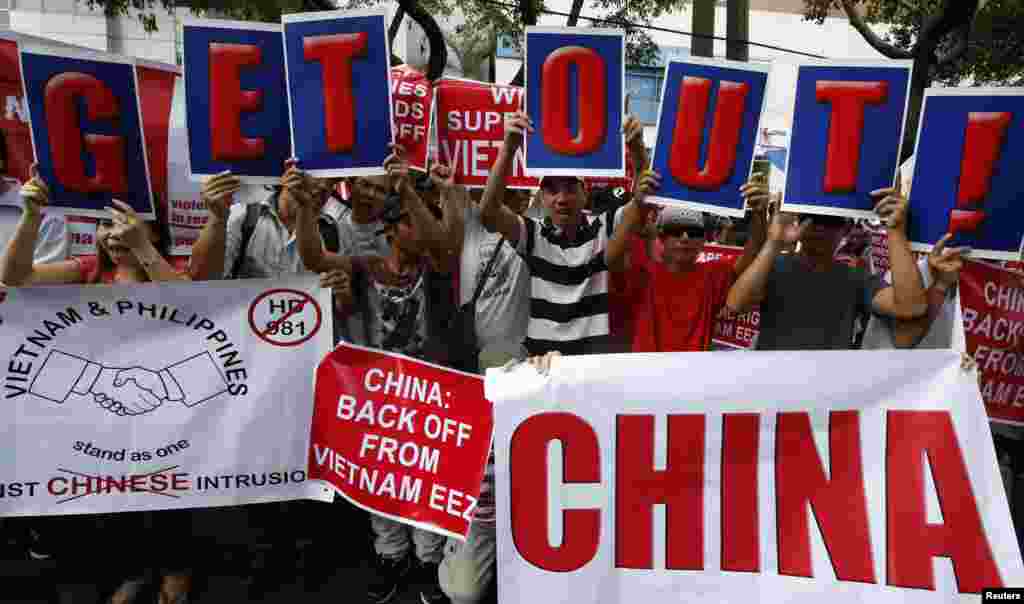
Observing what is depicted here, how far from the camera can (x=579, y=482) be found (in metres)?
3.04

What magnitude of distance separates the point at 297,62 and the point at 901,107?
2.22 meters

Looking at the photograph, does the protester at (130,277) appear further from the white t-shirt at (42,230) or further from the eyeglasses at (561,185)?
the eyeglasses at (561,185)

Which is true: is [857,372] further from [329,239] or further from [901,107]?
[329,239]

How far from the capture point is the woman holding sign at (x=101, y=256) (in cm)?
336

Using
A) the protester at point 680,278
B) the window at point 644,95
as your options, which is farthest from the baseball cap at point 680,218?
the window at point 644,95

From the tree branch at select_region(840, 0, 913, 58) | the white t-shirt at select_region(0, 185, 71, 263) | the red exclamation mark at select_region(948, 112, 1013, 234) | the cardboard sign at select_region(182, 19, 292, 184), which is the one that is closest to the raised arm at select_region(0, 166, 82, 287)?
the cardboard sign at select_region(182, 19, 292, 184)

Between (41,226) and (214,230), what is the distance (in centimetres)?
130

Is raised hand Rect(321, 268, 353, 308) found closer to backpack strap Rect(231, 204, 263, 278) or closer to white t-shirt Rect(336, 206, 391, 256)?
white t-shirt Rect(336, 206, 391, 256)

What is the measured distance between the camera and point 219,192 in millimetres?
3500

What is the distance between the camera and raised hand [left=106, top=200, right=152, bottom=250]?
346 centimetres

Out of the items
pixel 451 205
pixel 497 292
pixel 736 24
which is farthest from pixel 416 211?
pixel 736 24

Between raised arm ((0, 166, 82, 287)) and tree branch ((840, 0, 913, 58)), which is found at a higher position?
tree branch ((840, 0, 913, 58))

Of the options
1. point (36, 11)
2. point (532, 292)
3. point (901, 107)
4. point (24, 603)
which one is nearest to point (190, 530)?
point (24, 603)

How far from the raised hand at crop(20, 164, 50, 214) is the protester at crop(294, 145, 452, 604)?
35.7 inches
